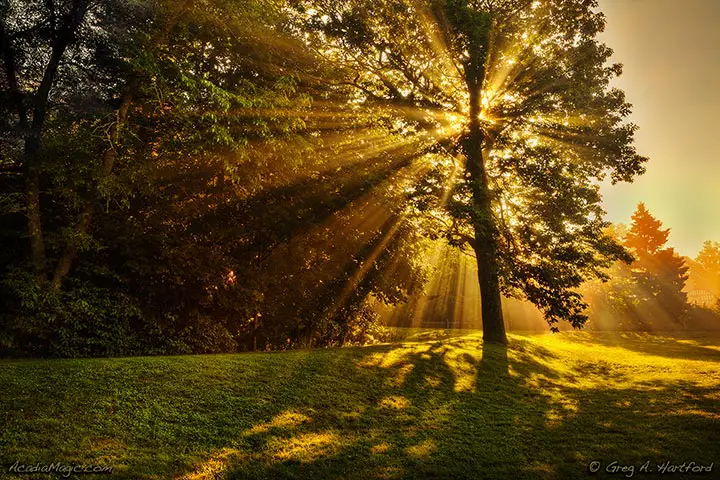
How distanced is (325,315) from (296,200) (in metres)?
5.16

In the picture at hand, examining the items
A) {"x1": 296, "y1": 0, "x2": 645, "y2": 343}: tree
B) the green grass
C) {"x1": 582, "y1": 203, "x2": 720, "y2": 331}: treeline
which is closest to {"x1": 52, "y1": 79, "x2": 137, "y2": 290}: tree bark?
the green grass

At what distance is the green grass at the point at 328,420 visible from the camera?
597 centimetres

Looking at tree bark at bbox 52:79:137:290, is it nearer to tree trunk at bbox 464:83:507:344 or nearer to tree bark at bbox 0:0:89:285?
tree bark at bbox 0:0:89:285

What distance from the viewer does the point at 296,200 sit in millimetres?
16500

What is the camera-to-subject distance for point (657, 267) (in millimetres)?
42094

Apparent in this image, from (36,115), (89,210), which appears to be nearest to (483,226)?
(89,210)

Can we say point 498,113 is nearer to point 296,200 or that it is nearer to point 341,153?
point 341,153

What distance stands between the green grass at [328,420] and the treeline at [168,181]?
10.4ft

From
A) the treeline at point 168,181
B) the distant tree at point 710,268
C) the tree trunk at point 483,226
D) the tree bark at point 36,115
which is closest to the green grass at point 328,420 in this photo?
the treeline at point 168,181

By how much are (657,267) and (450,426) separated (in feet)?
147

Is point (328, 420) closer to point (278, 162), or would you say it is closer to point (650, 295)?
point (278, 162)

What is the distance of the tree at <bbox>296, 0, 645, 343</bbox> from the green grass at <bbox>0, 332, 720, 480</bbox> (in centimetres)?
430

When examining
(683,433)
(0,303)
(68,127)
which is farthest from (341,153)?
(683,433)

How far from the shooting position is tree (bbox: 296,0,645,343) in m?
14.2
